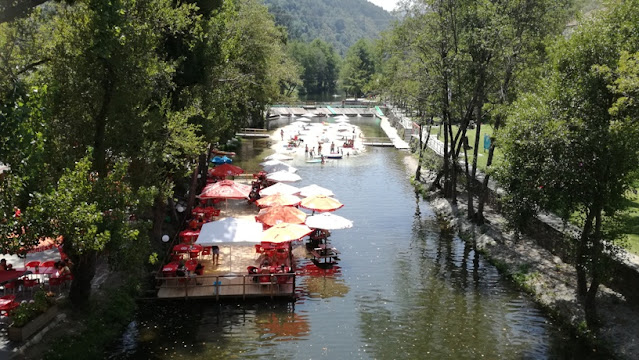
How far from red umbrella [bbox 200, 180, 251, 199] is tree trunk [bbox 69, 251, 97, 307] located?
11.1 metres

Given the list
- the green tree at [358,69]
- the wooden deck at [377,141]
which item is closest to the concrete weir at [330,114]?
the wooden deck at [377,141]

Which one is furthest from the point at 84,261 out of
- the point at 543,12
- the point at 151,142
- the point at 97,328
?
the point at 543,12

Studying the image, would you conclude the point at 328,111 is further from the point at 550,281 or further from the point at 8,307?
the point at 8,307

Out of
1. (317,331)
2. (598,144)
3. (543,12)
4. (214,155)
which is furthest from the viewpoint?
(214,155)

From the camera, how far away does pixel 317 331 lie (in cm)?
1753

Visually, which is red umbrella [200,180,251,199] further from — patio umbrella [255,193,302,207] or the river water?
the river water

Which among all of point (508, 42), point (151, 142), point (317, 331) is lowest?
point (317, 331)

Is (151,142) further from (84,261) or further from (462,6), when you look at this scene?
(462,6)

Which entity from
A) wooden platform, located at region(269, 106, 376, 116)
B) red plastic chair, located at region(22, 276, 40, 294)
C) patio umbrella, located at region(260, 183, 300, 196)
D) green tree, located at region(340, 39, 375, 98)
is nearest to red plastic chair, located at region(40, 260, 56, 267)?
red plastic chair, located at region(22, 276, 40, 294)

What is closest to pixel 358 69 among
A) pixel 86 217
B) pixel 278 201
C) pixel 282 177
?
pixel 282 177

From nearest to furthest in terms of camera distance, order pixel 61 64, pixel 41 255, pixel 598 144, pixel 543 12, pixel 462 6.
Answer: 1. pixel 598 144
2. pixel 61 64
3. pixel 41 255
4. pixel 543 12
5. pixel 462 6

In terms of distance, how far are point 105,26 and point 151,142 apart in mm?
4994

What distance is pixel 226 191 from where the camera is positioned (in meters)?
28.4

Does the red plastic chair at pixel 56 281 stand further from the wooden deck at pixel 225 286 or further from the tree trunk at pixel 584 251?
the tree trunk at pixel 584 251
